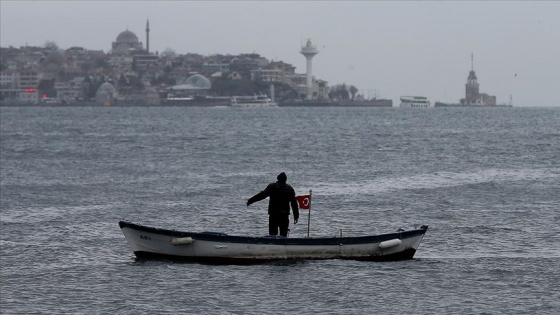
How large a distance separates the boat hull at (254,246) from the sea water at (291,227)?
0.24 metres

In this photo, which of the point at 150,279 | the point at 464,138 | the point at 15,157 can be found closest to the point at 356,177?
the point at 15,157

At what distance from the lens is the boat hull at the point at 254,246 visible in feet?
82.3

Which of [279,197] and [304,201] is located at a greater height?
[279,197]

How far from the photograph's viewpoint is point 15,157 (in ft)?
232

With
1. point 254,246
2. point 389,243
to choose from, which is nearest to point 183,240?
point 254,246

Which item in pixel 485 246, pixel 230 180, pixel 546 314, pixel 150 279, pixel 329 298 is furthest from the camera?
pixel 230 180

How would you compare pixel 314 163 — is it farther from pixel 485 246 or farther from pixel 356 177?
pixel 485 246

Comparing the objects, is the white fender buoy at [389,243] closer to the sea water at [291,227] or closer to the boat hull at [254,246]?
the boat hull at [254,246]

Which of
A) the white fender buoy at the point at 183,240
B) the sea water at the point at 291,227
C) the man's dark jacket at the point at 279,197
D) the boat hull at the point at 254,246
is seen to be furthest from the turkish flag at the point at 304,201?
the white fender buoy at the point at 183,240

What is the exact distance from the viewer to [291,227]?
3291 cm

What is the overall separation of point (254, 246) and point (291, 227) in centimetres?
788

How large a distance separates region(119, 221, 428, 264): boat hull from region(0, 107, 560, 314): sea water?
0.79ft

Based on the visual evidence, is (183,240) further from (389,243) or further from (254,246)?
(389,243)

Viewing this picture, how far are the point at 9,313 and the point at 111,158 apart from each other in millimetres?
48675
